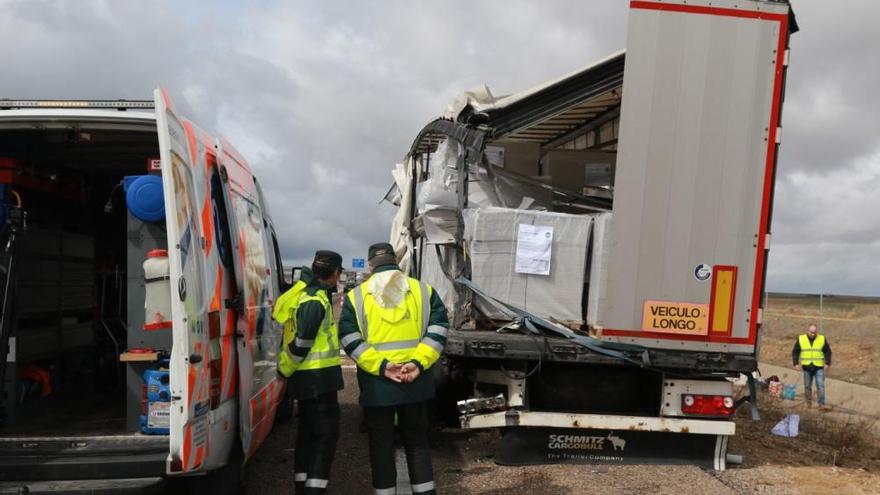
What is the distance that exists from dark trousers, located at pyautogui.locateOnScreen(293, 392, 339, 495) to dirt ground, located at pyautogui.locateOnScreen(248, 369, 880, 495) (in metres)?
0.69

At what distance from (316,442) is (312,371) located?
18.0 inches

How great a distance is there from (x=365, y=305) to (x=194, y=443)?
4.38 ft

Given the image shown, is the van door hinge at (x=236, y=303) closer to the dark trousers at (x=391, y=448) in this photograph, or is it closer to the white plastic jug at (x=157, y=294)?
the white plastic jug at (x=157, y=294)

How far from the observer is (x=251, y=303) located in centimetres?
480

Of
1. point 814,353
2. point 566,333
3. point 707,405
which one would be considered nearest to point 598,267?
point 566,333

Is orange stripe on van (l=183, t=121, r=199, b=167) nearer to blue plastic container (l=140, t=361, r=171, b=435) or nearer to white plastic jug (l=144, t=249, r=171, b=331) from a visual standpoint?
white plastic jug (l=144, t=249, r=171, b=331)

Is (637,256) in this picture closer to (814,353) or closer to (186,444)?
(186,444)

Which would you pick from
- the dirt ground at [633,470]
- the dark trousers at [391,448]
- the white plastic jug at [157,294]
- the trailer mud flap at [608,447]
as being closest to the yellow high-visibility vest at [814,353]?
the dirt ground at [633,470]

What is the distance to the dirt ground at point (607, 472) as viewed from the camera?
214 inches

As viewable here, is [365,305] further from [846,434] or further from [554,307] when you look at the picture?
[846,434]

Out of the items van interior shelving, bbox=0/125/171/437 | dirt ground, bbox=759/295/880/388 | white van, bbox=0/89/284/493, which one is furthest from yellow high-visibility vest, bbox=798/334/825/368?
van interior shelving, bbox=0/125/171/437

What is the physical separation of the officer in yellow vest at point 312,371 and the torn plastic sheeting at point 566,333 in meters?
1.22

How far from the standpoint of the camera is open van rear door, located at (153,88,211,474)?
3.53m

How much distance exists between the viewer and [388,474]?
4602mm
